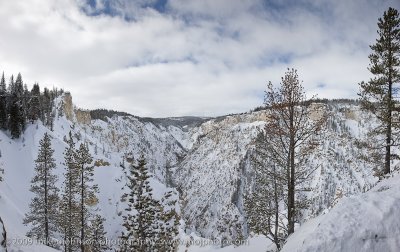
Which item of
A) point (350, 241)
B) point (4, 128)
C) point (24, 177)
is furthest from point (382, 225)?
point (4, 128)

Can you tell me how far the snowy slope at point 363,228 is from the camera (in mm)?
9461

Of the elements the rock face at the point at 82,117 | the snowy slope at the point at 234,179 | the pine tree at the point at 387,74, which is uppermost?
the rock face at the point at 82,117

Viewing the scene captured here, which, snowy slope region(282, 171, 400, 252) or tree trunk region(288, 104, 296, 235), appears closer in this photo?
snowy slope region(282, 171, 400, 252)

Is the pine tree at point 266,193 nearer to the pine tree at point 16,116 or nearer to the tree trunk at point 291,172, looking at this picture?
the tree trunk at point 291,172

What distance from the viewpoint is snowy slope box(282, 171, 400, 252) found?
9.46 metres

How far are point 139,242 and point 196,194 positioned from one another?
457 ft

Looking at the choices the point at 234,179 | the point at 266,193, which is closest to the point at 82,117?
the point at 234,179

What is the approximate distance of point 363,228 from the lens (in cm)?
983

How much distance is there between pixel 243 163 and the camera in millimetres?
163375

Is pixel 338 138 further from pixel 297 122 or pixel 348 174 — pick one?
pixel 297 122

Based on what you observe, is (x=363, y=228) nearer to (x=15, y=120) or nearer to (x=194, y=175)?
(x=15, y=120)

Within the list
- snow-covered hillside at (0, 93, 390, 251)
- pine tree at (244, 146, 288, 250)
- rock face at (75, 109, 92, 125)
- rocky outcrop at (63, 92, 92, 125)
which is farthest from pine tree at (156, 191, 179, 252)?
rock face at (75, 109, 92, 125)

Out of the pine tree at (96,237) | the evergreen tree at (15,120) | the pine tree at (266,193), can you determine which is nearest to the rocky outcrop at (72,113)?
the evergreen tree at (15,120)

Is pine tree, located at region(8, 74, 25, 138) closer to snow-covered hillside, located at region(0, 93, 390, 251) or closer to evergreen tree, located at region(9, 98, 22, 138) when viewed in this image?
evergreen tree, located at region(9, 98, 22, 138)
